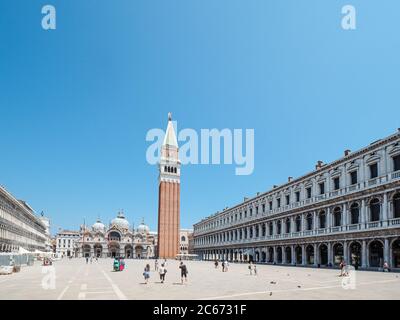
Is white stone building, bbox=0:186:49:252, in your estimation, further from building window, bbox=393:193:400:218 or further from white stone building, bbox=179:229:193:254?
white stone building, bbox=179:229:193:254

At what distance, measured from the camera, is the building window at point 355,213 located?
42.8 m

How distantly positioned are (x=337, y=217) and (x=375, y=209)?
6.89 m

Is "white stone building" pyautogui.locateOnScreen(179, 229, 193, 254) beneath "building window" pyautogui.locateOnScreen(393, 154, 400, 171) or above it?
beneath

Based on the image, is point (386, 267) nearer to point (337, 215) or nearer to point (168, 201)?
point (337, 215)

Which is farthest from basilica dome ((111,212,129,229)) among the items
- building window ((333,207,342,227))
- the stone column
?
the stone column

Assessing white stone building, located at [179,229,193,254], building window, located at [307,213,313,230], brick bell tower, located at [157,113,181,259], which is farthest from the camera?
white stone building, located at [179,229,193,254]

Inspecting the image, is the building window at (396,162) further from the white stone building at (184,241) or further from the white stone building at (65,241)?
the white stone building at (65,241)

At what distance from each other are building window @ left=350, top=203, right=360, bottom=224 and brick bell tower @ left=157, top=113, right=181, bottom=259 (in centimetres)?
7603

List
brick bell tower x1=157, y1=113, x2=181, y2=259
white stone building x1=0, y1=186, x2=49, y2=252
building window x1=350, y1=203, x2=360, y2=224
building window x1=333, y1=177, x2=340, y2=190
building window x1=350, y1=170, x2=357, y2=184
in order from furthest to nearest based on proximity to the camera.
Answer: brick bell tower x1=157, y1=113, x2=181, y2=259 < white stone building x1=0, y1=186, x2=49, y2=252 < building window x1=333, y1=177, x2=340, y2=190 < building window x1=350, y1=170, x2=357, y2=184 < building window x1=350, y1=203, x2=360, y2=224

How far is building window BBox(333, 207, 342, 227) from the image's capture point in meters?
46.1

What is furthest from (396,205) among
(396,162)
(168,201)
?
(168,201)

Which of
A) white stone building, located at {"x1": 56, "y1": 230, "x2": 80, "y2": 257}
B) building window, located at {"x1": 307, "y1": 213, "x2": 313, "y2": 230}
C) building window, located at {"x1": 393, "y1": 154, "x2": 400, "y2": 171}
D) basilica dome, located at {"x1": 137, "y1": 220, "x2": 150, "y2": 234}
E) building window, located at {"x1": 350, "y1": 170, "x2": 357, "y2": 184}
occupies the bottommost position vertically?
white stone building, located at {"x1": 56, "y1": 230, "x2": 80, "y2": 257}
